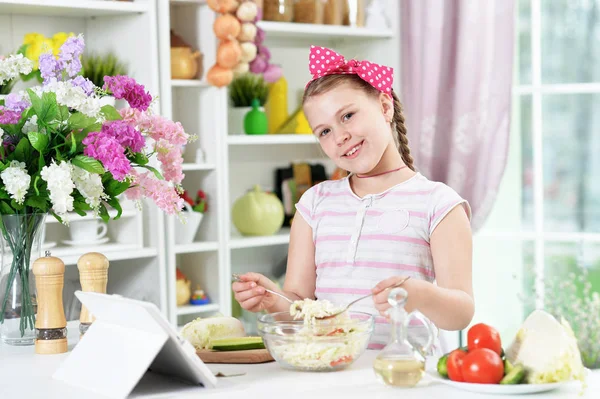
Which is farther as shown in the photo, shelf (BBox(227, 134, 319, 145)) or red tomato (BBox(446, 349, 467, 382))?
shelf (BBox(227, 134, 319, 145))

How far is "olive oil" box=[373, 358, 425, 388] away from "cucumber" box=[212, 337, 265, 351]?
1.10 feet

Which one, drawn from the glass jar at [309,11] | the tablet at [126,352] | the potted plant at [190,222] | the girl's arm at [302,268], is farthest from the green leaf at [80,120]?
the glass jar at [309,11]

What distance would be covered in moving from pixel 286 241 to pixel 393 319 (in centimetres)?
239

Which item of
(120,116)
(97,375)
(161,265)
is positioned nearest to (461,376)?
(97,375)

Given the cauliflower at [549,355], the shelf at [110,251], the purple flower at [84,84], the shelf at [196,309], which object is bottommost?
the shelf at [196,309]

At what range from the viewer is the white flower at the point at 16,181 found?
1.60m

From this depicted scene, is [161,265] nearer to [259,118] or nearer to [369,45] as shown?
[259,118]

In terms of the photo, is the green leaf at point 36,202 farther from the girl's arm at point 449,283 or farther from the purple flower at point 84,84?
the girl's arm at point 449,283

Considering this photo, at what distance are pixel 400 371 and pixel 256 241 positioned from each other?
2.30 m

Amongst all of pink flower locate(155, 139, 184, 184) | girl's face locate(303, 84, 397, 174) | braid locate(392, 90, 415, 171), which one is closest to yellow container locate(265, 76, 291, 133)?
braid locate(392, 90, 415, 171)

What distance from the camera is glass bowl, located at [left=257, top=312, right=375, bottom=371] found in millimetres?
1383

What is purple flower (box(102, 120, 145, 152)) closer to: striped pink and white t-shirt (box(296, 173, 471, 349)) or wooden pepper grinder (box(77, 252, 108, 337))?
wooden pepper grinder (box(77, 252, 108, 337))

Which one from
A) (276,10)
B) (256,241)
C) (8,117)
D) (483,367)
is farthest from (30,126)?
(276,10)

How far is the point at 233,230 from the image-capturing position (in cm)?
377
